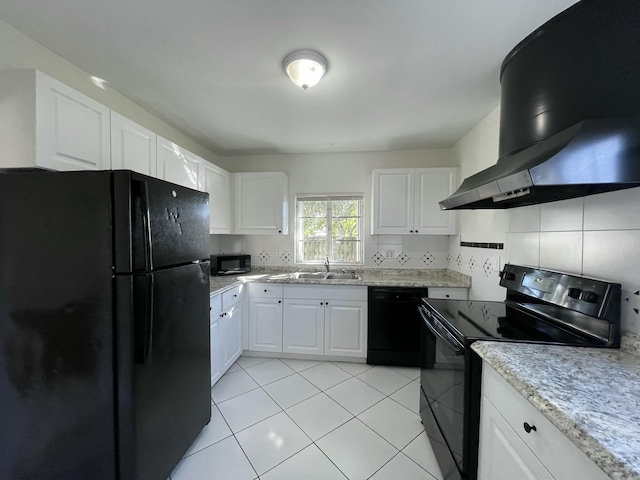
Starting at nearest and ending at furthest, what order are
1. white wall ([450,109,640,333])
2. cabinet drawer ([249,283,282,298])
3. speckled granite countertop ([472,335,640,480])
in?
speckled granite countertop ([472,335,640,480])
white wall ([450,109,640,333])
cabinet drawer ([249,283,282,298])

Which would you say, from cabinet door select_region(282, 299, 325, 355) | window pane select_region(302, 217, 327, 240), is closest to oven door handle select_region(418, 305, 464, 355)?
cabinet door select_region(282, 299, 325, 355)

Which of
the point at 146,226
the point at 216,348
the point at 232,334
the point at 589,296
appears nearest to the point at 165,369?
the point at 146,226

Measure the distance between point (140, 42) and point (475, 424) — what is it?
255 centimetres

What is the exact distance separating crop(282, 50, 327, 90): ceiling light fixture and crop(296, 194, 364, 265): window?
176 cm

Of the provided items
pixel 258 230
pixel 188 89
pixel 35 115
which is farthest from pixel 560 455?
pixel 258 230

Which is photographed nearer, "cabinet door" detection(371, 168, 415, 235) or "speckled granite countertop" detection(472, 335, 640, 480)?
"speckled granite countertop" detection(472, 335, 640, 480)

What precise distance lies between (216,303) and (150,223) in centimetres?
115

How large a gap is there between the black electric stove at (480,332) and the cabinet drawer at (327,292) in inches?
36.9

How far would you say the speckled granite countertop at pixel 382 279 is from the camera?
240 centimetres

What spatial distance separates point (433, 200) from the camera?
8.88 feet

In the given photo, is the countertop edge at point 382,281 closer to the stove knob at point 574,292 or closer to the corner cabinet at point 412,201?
the corner cabinet at point 412,201

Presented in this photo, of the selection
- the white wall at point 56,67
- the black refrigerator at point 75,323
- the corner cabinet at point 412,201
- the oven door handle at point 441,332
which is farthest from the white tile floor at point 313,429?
the white wall at point 56,67

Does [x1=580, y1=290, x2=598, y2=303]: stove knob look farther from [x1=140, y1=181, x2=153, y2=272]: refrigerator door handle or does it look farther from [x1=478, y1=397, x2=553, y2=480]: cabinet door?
[x1=140, y1=181, x2=153, y2=272]: refrigerator door handle

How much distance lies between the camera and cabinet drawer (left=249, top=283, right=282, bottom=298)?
265 centimetres
